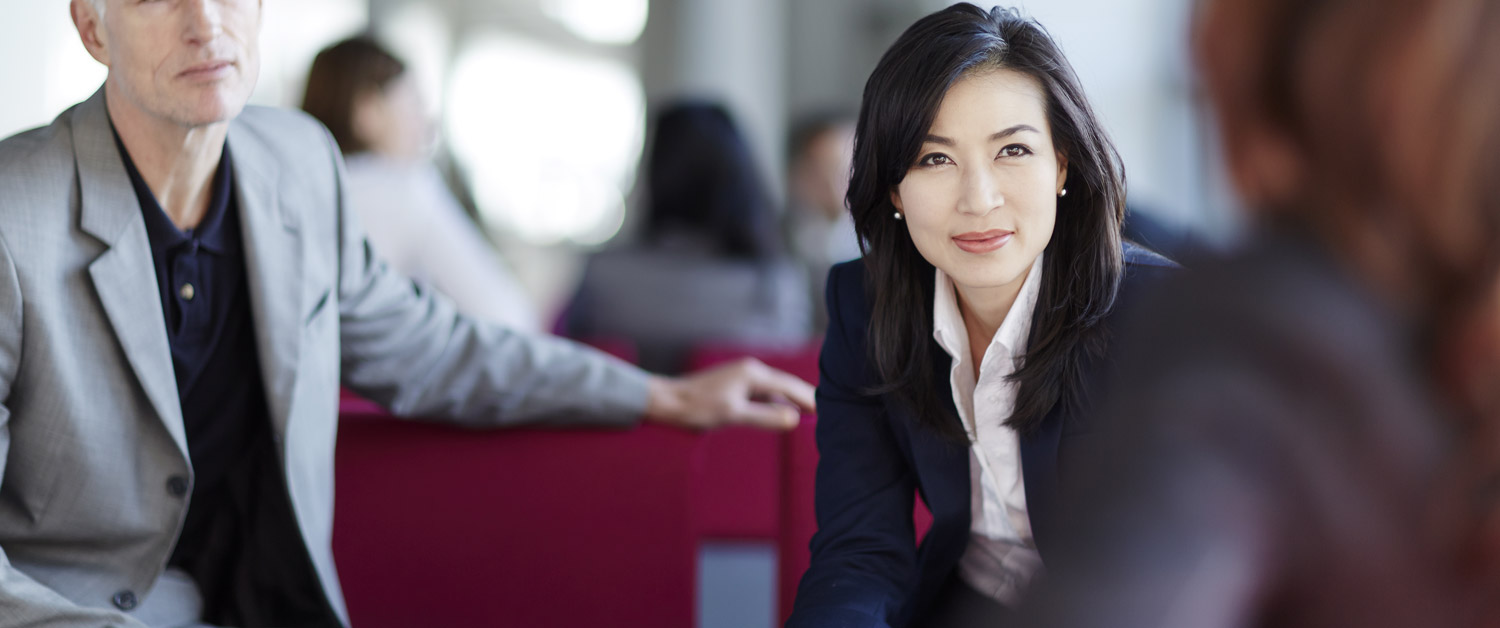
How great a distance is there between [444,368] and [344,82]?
1.64m

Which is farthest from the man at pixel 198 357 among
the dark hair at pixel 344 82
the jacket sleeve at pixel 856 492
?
the dark hair at pixel 344 82

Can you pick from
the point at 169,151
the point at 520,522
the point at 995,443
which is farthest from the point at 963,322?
the point at 169,151

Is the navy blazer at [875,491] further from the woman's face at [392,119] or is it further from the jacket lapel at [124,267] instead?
the woman's face at [392,119]

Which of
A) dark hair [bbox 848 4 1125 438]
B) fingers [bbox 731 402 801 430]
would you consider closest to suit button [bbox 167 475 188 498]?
fingers [bbox 731 402 801 430]

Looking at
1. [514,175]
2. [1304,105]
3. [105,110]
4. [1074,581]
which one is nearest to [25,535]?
[105,110]

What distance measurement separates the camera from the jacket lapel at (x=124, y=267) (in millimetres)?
1466

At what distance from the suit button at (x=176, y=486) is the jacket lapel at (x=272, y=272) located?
13cm

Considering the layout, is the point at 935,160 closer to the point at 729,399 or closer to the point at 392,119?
the point at 729,399

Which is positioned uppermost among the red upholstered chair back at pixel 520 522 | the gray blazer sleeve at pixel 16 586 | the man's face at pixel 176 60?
the man's face at pixel 176 60

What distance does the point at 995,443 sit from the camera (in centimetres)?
137

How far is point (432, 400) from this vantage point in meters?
1.80

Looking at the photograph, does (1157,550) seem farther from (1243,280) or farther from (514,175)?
(514,175)

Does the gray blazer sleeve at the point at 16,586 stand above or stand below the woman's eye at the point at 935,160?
below

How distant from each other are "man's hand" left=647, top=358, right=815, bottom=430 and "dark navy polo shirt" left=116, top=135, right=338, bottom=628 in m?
0.55
